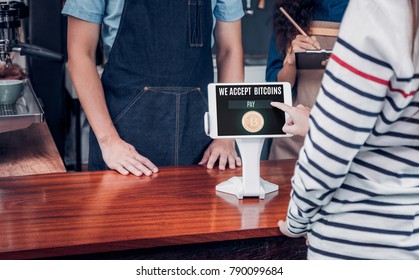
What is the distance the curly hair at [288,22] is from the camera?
90.7 inches

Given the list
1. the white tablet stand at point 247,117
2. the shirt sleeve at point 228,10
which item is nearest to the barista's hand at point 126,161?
the white tablet stand at point 247,117

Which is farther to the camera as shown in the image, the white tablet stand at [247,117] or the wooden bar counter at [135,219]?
the white tablet stand at [247,117]

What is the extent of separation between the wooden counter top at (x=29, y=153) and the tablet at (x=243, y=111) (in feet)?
1.72

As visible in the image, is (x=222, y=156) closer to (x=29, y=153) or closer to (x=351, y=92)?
(x=29, y=153)

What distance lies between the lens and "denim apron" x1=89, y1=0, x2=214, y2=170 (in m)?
1.93

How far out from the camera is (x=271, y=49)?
97.6 inches

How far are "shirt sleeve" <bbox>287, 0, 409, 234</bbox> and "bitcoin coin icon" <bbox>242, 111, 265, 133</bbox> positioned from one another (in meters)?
0.50

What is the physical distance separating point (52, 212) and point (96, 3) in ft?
2.28

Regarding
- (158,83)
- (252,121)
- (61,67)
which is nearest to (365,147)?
(252,121)

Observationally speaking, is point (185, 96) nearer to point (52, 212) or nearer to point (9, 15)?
point (9, 15)

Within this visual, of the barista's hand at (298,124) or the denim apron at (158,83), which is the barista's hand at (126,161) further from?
the barista's hand at (298,124)

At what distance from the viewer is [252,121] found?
1.50 metres

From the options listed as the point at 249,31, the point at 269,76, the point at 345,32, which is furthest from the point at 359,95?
the point at 249,31

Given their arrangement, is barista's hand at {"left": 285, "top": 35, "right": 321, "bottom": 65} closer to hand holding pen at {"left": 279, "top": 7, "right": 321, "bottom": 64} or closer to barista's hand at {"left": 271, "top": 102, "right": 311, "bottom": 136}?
hand holding pen at {"left": 279, "top": 7, "right": 321, "bottom": 64}
